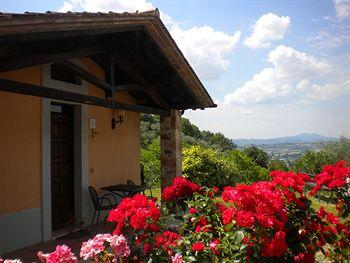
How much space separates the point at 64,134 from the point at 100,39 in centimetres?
215

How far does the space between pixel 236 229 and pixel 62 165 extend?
18.0 ft

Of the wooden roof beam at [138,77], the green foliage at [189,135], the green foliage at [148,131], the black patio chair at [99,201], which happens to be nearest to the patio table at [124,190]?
the black patio chair at [99,201]

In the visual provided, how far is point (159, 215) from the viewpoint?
279 centimetres

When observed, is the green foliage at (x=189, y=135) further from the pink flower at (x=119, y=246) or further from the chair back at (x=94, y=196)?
the pink flower at (x=119, y=246)

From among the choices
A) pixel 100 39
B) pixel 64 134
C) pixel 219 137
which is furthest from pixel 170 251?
pixel 219 137

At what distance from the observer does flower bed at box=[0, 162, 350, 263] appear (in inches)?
97.7

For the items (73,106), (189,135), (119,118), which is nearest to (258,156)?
(189,135)

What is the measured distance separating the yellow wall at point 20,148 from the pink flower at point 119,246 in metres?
4.01

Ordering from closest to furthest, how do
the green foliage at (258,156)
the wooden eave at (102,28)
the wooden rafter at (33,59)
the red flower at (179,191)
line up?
the red flower at (179,191)
the wooden eave at (102,28)
the wooden rafter at (33,59)
the green foliage at (258,156)

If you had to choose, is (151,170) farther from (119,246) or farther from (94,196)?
(119,246)

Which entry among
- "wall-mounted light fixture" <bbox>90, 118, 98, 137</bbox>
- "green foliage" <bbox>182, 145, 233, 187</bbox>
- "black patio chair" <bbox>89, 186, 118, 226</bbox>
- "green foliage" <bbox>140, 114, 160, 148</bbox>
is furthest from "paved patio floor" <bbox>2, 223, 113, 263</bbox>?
A: "green foliage" <bbox>140, 114, 160, 148</bbox>

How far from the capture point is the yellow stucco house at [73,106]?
5.06m

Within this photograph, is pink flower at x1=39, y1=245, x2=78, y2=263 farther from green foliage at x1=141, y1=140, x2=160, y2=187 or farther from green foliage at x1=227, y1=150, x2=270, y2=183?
green foliage at x1=227, y1=150, x2=270, y2=183

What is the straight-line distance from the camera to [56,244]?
631cm
